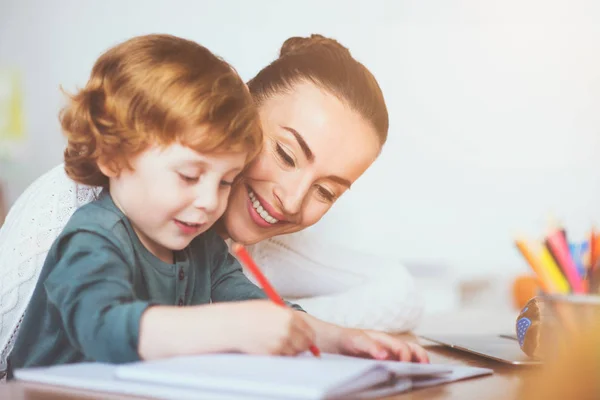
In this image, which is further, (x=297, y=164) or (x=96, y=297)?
(x=297, y=164)

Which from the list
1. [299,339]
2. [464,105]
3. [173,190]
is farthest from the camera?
[464,105]

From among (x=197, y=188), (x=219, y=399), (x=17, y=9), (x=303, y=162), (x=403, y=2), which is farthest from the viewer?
(x=17, y=9)

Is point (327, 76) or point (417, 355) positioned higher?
point (327, 76)

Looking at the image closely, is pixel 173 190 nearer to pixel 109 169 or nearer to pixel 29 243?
pixel 109 169

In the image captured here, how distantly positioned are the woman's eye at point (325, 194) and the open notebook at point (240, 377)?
15.3 inches

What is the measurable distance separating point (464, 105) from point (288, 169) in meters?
0.36

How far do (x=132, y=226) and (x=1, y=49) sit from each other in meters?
0.71

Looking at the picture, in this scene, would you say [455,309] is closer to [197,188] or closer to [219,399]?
[197,188]

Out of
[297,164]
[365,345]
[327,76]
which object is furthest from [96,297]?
[327,76]

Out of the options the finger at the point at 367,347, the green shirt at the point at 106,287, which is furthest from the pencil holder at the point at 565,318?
the green shirt at the point at 106,287

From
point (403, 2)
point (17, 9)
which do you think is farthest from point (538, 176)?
point (17, 9)

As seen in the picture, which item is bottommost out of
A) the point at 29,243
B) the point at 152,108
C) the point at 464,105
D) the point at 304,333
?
the point at 29,243

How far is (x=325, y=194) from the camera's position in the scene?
1004mm

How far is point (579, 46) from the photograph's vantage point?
3.89ft
